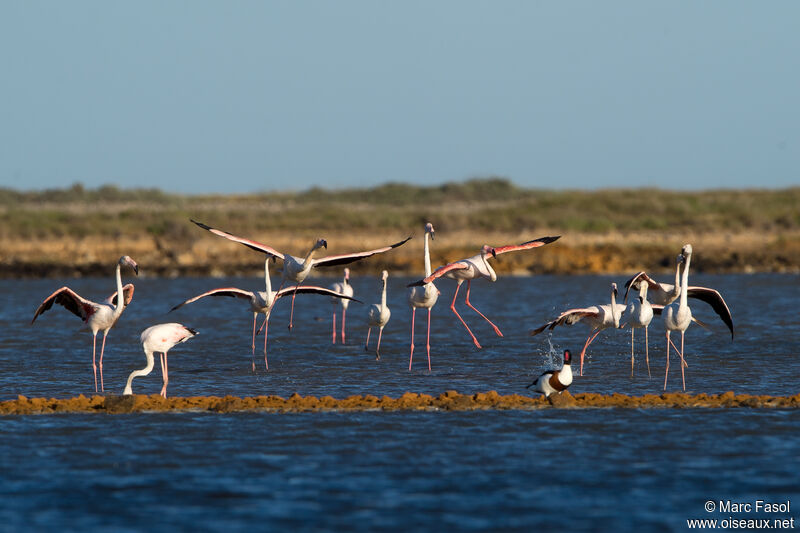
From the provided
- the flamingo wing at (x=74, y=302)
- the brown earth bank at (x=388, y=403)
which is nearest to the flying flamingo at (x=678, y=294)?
the brown earth bank at (x=388, y=403)

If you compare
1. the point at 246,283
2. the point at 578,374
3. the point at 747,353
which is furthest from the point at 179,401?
the point at 246,283

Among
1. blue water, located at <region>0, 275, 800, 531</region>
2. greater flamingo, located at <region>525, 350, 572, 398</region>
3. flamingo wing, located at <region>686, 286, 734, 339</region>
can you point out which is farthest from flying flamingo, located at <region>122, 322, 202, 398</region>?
flamingo wing, located at <region>686, 286, 734, 339</region>

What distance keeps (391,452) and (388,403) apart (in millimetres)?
2131

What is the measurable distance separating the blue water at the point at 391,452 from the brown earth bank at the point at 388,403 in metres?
0.27

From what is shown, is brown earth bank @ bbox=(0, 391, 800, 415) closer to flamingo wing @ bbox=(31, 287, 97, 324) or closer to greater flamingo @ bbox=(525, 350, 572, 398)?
greater flamingo @ bbox=(525, 350, 572, 398)

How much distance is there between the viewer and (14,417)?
11.1 m

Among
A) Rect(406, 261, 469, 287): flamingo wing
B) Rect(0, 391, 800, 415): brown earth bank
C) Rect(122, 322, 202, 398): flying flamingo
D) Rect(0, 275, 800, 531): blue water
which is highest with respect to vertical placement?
Rect(406, 261, 469, 287): flamingo wing

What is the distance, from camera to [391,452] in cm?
930

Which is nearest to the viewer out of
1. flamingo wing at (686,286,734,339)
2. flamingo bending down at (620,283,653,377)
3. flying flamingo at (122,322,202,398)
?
flying flamingo at (122,322,202,398)

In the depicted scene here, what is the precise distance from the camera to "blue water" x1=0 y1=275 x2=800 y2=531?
24.3 feet

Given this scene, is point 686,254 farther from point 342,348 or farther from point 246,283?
point 246,283

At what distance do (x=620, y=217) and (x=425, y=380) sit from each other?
41488 mm

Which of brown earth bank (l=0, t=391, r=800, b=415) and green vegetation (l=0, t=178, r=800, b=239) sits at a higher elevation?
green vegetation (l=0, t=178, r=800, b=239)

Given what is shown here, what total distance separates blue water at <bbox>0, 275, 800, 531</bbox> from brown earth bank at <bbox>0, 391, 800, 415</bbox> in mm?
266
